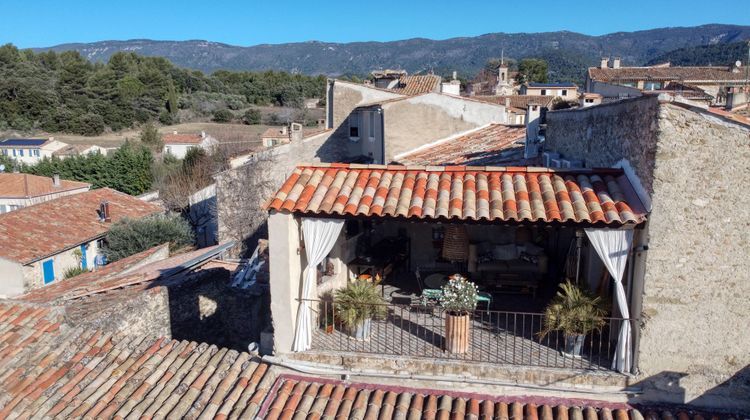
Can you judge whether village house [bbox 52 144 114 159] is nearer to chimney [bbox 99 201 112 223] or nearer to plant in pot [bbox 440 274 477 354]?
chimney [bbox 99 201 112 223]

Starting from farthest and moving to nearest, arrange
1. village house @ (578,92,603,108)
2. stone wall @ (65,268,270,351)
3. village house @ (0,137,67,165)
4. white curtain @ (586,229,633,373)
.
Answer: village house @ (0,137,67,165) → village house @ (578,92,603,108) → stone wall @ (65,268,270,351) → white curtain @ (586,229,633,373)

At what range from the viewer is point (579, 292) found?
757cm

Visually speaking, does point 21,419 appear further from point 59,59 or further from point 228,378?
point 59,59

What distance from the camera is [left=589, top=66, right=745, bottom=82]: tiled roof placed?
45562mm

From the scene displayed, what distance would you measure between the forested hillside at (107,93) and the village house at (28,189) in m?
29.5

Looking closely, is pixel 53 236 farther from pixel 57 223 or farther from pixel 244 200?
pixel 244 200

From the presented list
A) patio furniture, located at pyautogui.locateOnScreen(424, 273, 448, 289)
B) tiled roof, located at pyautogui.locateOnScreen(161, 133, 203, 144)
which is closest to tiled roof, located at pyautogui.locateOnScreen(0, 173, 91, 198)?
tiled roof, located at pyautogui.locateOnScreen(161, 133, 203, 144)

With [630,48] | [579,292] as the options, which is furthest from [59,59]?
[630,48]

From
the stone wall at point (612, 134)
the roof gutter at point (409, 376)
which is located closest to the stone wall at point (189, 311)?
the roof gutter at point (409, 376)

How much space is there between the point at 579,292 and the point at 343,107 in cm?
→ 2035

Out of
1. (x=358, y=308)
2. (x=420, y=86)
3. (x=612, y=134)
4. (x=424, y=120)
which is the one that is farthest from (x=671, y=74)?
(x=358, y=308)

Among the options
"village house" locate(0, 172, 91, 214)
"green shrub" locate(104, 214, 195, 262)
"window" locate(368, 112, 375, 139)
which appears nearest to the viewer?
"window" locate(368, 112, 375, 139)

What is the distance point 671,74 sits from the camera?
4847 centimetres

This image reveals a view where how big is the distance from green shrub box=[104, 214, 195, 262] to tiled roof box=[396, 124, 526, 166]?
12.6 metres
